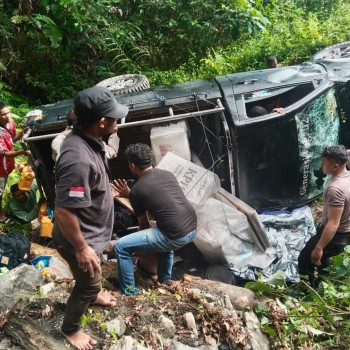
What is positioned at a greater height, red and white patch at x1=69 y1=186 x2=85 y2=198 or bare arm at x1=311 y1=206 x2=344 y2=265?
red and white patch at x1=69 y1=186 x2=85 y2=198

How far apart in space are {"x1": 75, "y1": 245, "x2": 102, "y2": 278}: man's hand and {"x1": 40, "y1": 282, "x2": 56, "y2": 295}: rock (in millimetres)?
893

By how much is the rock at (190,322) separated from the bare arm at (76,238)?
0.83m

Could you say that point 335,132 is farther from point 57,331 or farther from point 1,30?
point 1,30

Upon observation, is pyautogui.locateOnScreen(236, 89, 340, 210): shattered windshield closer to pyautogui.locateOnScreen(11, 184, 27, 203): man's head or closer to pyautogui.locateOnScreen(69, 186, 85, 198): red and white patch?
pyautogui.locateOnScreen(69, 186, 85, 198): red and white patch

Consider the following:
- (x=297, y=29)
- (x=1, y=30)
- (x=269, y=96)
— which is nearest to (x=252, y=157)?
(x=269, y=96)

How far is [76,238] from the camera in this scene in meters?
2.15

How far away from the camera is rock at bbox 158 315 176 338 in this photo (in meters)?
2.67

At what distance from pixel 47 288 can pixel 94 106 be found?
5.07ft

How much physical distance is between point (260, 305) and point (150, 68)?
23.2ft

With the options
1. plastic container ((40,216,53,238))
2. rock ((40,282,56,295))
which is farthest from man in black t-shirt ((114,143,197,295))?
plastic container ((40,216,53,238))

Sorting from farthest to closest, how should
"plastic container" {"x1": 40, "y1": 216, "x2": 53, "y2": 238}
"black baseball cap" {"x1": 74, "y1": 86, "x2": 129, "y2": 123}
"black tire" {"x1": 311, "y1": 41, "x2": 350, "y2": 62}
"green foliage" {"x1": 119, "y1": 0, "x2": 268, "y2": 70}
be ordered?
1. "green foliage" {"x1": 119, "y1": 0, "x2": 268, "y2": 70}
2. "black tire" {"x1": 311, "y1": 41, "x2": 350, "y2": 62}
3. "plastic container" {"x1": 40, "y1": 216, "x2": 53, "y2": 238}
4. "black baseball cap" {"x1": 74, "y1": 86, "x2": 129, "y2": 123}

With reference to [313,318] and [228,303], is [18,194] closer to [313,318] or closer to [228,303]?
[228,303]

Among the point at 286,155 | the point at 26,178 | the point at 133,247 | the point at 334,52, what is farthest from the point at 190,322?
the point at 334,52

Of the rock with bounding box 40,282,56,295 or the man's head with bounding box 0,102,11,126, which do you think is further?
the man's head with bounding box 0,102,11,126
